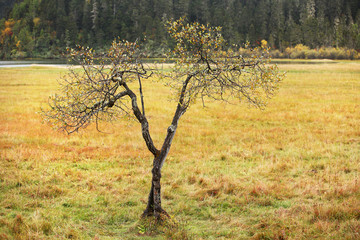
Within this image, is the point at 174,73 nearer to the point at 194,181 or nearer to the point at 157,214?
the point at 157,214

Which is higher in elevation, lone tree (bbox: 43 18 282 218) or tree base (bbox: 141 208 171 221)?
lone tree (bbox: 43 18 282 218)

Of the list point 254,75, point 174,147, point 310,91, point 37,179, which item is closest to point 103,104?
point 254,75

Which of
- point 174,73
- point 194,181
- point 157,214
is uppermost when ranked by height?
point 174,73

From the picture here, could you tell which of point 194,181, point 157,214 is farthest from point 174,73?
point 194,181

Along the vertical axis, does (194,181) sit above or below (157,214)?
below

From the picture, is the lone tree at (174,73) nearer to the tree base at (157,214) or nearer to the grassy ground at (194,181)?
the tree base at (157,214)

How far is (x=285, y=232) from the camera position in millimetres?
9000

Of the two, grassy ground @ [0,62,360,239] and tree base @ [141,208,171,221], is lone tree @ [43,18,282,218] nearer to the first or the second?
tree base @ [141,208,171,221]

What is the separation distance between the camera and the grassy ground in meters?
9.52

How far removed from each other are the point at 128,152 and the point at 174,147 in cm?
285

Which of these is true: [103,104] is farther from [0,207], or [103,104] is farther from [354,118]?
[354,118]

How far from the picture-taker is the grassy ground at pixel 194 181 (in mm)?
9523

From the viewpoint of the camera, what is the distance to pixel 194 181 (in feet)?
→ 45.9

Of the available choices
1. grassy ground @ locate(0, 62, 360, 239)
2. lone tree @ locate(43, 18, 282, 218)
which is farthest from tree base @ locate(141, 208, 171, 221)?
grassy ground @ locate(0, 62, 360, 239)
